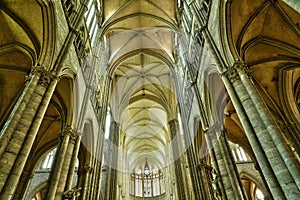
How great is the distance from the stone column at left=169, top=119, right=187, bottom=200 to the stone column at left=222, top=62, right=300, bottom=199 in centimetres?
1148

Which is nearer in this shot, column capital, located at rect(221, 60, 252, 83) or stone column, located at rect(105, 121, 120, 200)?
column capital, located at rect(221, 60, 252, 83)

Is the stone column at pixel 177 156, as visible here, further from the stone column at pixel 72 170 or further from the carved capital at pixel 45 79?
the carved capital at pixel 45 79

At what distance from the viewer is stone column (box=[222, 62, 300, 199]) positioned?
466 cm

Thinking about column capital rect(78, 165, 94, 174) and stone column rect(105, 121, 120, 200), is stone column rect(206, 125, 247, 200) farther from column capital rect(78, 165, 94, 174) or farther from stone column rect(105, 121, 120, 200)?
stone column rect(105, 121, 120, 200)

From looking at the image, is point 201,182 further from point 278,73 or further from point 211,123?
point 278,73

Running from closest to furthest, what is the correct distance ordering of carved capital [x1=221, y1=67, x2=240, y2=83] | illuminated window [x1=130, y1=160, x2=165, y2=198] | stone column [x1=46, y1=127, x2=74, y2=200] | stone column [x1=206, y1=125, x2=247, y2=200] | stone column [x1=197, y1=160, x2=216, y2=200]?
1. carved capital [x1=221, y1=67, x2=240, y2=83]
2. stone column [x1=46, y1=127, x2=74, y2=200]
3. stone column [x1=206, y1=125, x2=247, y2=200]
4. stone column [x1=197, y1=160, x2=216, y2=200]
5. illuminated window [x1=130, y1=160, x2=165, y2=198]

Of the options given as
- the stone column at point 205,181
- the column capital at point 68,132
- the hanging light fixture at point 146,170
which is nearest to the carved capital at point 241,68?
the column capital at point 68,132

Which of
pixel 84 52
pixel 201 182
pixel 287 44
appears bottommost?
pixel 201 182

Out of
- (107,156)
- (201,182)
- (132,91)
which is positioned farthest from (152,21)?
(201,182)

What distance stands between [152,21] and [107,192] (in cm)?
1388

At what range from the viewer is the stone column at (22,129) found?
189 inches

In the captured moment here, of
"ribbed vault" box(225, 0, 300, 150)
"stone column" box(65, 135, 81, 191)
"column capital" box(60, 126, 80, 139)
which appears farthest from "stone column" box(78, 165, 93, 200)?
"ribbed vault" box(225, 0, 300, 150)

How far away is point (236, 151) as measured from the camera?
22.0 m

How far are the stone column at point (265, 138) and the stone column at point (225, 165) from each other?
302 cm
